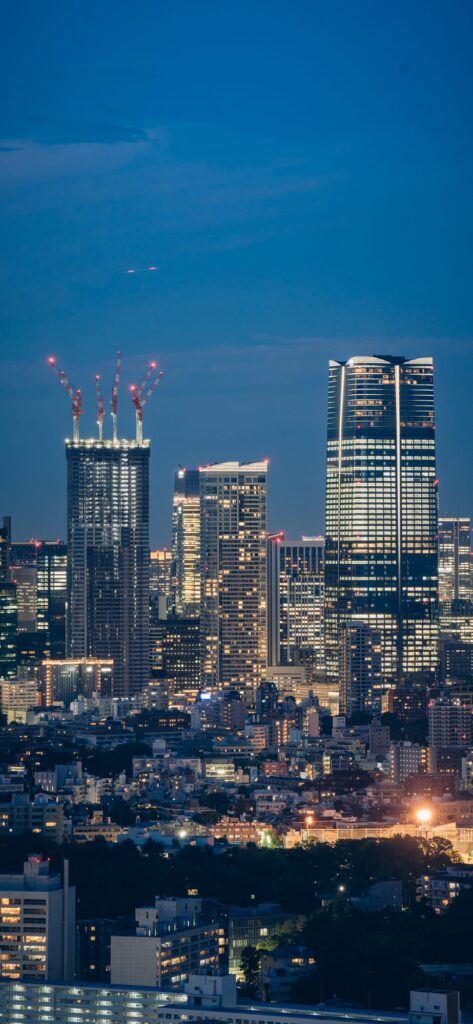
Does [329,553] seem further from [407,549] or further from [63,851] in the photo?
[63,851]

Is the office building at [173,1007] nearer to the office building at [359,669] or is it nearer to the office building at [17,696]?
the office building at [359,669]

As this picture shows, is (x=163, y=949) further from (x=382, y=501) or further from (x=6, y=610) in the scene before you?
(x=382, y=501)

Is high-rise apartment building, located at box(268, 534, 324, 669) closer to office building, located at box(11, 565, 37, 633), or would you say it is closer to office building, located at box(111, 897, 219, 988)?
office building, located at box(11, 565, 37, 633)

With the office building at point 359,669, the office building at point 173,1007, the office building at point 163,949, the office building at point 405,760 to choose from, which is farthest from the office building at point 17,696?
the office building at point 173,1007

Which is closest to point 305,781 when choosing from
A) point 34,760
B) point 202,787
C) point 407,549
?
point 202,787

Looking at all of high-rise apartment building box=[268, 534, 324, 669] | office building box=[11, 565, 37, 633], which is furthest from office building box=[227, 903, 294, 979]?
office building box=[11, 565, 37, 633]

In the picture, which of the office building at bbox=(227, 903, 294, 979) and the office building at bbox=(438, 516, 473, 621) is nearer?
the office building at bbox=(227, 903, 294, 979)

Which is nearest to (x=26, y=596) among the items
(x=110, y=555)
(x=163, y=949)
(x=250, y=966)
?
(x=110, y=555)
